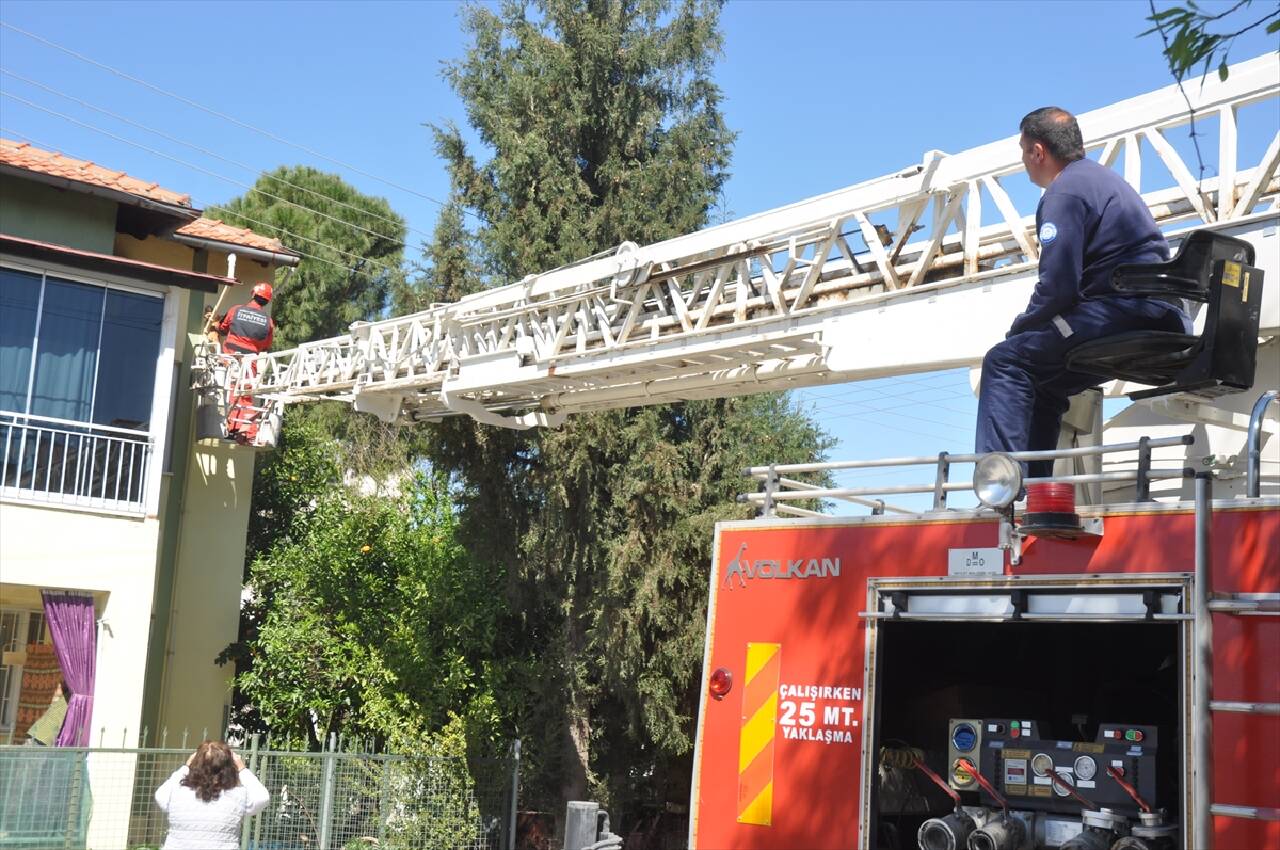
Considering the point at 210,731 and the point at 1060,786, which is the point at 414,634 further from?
the point at 1060,786

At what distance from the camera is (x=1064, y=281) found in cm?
568

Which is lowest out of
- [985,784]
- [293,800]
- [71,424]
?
[293,800]

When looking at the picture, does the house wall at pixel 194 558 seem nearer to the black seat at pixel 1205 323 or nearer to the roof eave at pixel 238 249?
the roof eave at pixel 238 249

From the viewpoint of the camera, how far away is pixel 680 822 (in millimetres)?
21875

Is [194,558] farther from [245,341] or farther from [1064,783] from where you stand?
[1064,783]

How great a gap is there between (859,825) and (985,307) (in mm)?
3560

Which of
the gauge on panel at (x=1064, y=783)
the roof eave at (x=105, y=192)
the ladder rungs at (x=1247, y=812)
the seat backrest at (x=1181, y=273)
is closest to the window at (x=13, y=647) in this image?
the roof eave at (x=105, y=192)

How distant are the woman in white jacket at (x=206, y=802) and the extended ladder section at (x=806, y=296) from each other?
422 centimetres

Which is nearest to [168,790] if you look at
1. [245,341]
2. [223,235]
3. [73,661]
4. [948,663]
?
[948,663]

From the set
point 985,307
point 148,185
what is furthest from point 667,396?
point 148,185

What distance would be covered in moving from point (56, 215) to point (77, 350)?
5.96 ft

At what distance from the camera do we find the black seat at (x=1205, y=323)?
5.46 meters

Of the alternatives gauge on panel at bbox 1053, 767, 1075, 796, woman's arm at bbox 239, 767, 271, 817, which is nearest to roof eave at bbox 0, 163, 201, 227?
woman's arm at bbox 239, 767, 271, 817

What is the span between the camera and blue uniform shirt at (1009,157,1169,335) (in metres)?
5.65
